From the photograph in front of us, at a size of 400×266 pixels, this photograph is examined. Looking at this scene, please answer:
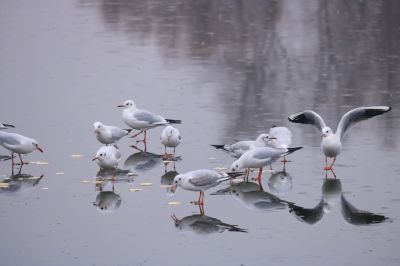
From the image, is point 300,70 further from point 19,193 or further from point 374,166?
point 19,193

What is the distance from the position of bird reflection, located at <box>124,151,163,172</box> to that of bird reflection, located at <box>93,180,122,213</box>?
94 cm

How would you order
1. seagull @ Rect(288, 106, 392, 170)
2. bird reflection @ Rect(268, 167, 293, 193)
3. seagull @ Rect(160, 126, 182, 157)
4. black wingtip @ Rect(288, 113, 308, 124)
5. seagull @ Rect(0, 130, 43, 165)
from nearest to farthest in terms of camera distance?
bird reflection @ Rect(268, 167, 293, 193) → seagull @ Rect(288, 106, 392, 170) → seagull @ Rect(0, 130, 43, 165) → black wingtip @ Rect(288, 113, 308, 124) → seagull @ Rect(160, 126, 182, 157)

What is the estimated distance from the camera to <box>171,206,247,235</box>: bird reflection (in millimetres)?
12539

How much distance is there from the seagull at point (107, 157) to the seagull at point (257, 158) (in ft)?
5.93

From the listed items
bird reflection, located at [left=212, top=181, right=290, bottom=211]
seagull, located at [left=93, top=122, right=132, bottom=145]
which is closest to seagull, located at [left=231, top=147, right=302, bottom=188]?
bird reflection, located at [left=212, top=181, right=290, bottom=211]

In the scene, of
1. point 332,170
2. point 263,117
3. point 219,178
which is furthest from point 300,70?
point 219,178

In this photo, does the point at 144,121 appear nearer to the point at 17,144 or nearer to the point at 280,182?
the point at 17,144

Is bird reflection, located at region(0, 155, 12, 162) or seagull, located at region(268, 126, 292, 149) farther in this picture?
bird reflection, located at region(0, 155, 12, 162)

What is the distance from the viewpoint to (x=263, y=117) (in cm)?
1870

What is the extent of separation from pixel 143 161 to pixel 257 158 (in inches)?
91.7

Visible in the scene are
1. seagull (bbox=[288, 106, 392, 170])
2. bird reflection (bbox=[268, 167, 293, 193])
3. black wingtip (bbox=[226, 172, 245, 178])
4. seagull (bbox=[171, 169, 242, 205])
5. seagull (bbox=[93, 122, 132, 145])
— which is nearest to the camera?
seagull (bbox=[171, 169, 242, 205])

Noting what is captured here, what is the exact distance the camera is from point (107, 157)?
1502 cm

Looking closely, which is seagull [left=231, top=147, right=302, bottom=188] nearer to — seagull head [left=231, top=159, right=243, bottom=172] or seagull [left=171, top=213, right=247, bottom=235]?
seagull head [left=231, top=159, right=243, bottom=172]

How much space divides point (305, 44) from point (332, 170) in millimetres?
11530
